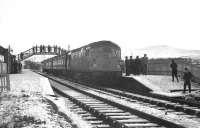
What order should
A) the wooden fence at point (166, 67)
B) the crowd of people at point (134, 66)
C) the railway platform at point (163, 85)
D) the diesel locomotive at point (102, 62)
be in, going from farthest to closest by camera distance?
the crowd of people at point (134, 66), the diesel locomotive at point (102, 62), the wooden fence at point (166, 67), the railway platform at point (163, 85)

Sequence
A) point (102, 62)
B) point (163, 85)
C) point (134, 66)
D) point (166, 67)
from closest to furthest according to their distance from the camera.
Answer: point (163, 85) → point (102, 62) → point (134, 66) → point (166, 67)

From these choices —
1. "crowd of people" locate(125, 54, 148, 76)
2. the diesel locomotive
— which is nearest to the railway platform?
the diesel locomotive

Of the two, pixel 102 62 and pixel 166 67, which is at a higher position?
pixel 102 62

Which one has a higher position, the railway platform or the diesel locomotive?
the diesel locomotive

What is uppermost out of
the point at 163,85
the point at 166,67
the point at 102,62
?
the point at 102,62

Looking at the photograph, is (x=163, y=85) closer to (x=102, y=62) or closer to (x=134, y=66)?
(x=102, y=62)

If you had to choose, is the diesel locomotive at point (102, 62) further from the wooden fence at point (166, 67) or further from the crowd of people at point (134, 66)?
the wooden fence at point (166, 67)

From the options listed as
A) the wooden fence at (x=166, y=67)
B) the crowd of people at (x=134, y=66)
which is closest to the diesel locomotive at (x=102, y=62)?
the crowd of people at (x=134, y=66)

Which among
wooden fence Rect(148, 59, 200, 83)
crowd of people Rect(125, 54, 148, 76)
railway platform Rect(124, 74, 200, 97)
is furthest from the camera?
crowd of people Rect(125, 54, 148, 76)

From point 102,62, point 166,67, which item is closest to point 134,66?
point 102,62

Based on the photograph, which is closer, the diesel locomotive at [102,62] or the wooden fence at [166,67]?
the wooden fence at [166,67]

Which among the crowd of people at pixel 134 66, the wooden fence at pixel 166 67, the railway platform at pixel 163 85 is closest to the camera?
the railway platform at pixel 163 85

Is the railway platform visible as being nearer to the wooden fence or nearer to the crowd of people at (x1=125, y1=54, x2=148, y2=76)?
the wooden fence

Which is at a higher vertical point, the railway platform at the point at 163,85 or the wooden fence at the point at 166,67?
the wooden fence at the point at 166,67
